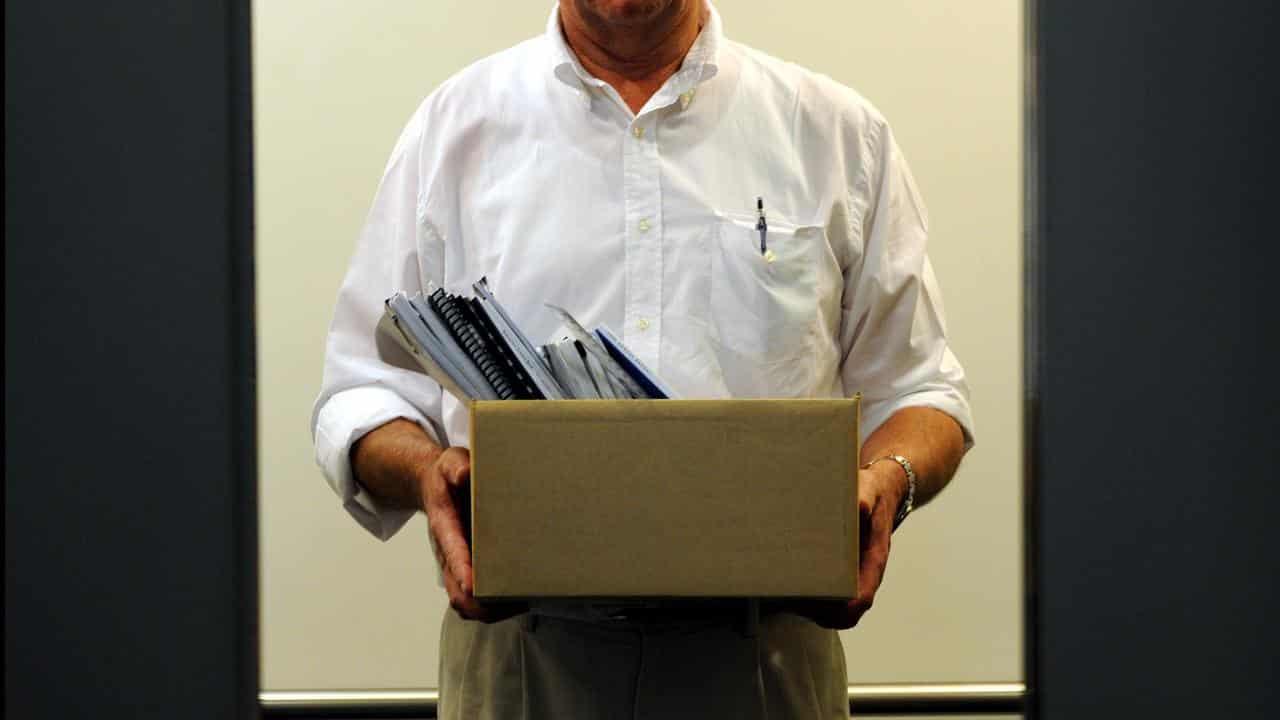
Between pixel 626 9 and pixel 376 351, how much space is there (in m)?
0.40

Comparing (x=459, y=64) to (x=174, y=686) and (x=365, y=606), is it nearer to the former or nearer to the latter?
(x=365, y=606)

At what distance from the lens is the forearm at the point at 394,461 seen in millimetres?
1256

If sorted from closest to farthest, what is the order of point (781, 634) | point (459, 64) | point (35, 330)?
1. point (35, 330)
2. point (781, 634)
3. point (459, 64)

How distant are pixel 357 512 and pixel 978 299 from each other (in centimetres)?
90

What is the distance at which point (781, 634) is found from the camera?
1333 mm

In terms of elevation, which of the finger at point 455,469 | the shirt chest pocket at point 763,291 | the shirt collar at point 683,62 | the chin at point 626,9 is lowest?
the finger at point 455,469

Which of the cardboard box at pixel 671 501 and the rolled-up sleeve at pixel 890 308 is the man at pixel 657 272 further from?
the cardboard box at pixel 671 501

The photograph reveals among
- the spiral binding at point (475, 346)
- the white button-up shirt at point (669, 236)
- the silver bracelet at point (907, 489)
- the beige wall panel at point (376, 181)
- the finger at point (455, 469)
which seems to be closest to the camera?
the spiral binding at point (475, 346)

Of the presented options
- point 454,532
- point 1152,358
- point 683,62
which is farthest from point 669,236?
point 1152,358

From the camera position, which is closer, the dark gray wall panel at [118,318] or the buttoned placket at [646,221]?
the dark gray wall panel at [118,318]

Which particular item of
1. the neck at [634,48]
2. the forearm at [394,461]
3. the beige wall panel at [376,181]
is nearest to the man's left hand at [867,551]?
the forearm at [394,461]

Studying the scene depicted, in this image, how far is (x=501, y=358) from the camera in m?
0.97

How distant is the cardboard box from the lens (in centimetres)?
90

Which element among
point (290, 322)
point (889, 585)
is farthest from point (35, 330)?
point (889, 585)
